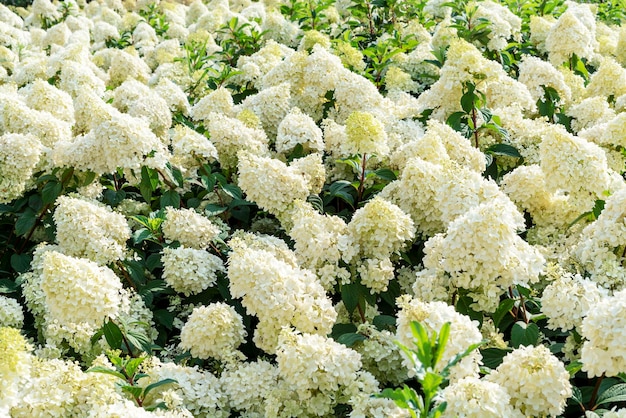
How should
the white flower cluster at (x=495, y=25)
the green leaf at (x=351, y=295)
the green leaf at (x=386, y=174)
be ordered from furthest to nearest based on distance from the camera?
the white flower cluster at (x=495, y=25) → the green leaf at (x=386, y=174) → the green leaf at (x=351, y=295)

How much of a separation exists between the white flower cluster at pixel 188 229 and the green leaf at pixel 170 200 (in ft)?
0.83

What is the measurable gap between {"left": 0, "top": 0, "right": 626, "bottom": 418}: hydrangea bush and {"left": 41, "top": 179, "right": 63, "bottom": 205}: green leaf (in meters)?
0.02

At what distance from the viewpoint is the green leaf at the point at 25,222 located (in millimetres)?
3885

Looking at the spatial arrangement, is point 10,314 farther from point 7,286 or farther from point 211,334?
point 211,334

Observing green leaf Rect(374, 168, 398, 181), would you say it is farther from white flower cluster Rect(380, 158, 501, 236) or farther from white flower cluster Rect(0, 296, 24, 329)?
white flower cluster Rect(0, 296, 24, 329)

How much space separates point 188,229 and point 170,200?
0.45m

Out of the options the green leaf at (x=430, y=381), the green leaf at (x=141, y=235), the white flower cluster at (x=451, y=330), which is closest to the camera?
the green leaf at (x=430, y=381)

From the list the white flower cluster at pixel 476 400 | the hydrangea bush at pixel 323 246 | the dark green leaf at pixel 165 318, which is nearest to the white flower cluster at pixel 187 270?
the hydrangea bush at pixel 323 246

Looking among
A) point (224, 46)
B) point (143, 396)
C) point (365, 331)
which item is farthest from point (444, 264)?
point (224, 46)

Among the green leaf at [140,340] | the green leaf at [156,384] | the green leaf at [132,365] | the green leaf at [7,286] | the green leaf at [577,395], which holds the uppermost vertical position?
the green leaf at [577,395]

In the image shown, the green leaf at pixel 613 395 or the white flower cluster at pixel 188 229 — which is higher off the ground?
the green leaf at pixel 613 395

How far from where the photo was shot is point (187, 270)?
3.27 metres

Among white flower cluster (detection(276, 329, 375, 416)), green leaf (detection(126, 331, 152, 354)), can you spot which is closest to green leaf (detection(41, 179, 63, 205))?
green leaf (detection(126, 331, 152, 354))

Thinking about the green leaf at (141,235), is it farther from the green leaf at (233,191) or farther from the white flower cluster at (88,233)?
the green leaf at (233,191)
